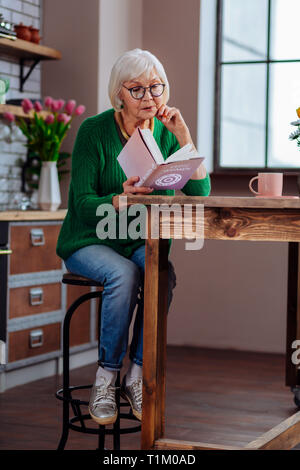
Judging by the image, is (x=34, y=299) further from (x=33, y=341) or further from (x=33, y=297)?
(x=33, y=341)

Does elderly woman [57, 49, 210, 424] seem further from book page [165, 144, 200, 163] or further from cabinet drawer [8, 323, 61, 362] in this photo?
cabinet drawer [8, 323, 61, 362]

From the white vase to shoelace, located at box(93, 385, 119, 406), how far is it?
2.05 m

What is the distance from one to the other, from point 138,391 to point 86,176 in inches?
27.7

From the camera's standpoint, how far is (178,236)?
2.17 meters

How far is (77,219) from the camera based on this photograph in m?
2.55

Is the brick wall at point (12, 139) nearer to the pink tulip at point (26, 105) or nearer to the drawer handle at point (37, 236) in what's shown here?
the pink tulip at point (26, 105)

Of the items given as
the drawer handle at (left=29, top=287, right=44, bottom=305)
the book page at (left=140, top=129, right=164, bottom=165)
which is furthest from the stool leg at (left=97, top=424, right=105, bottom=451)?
the drawer handle at (left=29, top=287, right=44, bottom=305)

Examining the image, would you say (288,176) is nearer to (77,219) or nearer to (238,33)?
(238,33)

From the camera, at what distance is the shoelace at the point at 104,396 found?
2.35 metres
